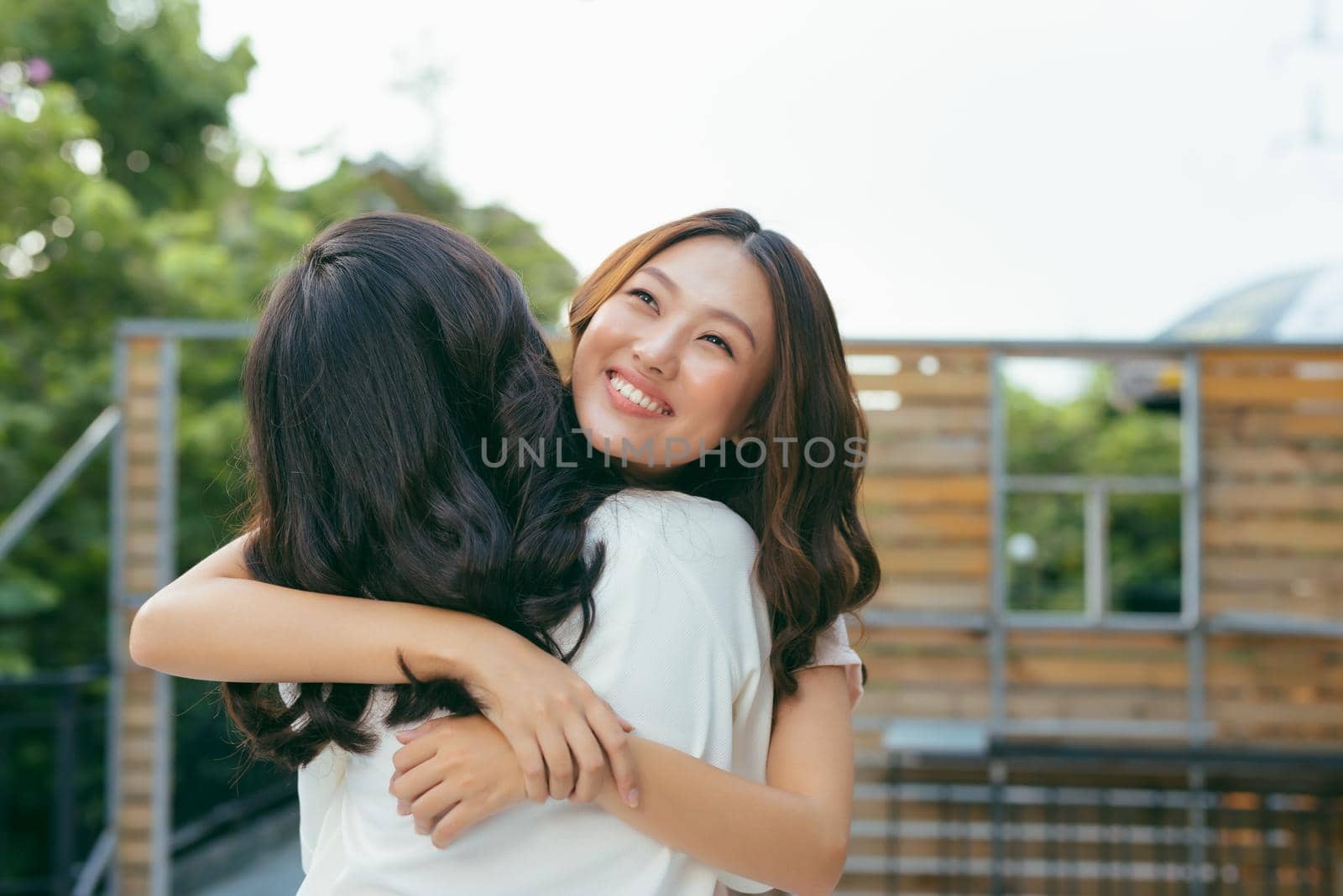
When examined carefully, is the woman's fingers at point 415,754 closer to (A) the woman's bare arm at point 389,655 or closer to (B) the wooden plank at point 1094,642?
(A) the woman's bare arm at point 389,655

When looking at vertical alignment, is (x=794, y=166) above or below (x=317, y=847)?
above

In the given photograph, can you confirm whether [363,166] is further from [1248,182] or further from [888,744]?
[888,744]

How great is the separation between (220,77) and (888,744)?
Answer: 574 cm

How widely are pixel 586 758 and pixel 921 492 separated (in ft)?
11.2

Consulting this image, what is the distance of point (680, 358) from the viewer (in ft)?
3.38

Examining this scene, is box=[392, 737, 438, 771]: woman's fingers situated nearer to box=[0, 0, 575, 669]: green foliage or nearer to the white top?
the white top

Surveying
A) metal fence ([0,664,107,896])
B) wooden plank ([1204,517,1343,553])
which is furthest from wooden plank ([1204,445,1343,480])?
metal fence ([0,664,107,896])

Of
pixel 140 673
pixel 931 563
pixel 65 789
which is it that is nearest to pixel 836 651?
pixel 931 563

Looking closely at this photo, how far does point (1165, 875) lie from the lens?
13.6ft

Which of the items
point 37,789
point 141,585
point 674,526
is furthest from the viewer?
point 37,789

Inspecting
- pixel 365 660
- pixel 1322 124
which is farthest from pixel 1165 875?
pixel 1322 124

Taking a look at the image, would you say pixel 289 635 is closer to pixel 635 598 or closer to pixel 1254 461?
pixel 635 598

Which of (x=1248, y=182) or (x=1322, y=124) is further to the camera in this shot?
(x=1248, y=182)

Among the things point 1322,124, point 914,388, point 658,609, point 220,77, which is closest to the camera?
point 658,609
